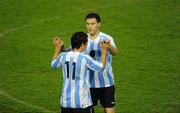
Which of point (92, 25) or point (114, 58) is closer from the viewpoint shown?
point (92, 25)

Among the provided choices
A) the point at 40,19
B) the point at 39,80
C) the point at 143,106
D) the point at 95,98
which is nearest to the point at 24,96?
the point at 39,80

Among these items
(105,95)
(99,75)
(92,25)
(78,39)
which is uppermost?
(92,25)

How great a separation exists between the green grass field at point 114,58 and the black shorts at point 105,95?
2.30 meters

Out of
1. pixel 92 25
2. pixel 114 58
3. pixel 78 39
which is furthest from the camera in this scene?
pixel 114 58

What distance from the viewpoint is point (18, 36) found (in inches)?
742

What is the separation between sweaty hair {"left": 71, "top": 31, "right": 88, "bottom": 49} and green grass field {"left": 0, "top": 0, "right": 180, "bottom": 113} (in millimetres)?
3891

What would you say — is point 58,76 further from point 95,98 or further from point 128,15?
point 128,15

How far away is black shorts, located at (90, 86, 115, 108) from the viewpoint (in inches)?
391

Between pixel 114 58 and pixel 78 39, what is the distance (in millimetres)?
8009

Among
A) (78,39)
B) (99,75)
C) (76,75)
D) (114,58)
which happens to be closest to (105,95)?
(99,75)

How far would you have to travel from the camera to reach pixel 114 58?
16500 millimetres

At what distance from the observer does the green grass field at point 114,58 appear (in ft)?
42.5

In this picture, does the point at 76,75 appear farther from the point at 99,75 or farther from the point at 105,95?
the point at 105,95

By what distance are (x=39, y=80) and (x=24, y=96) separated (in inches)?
56.6
